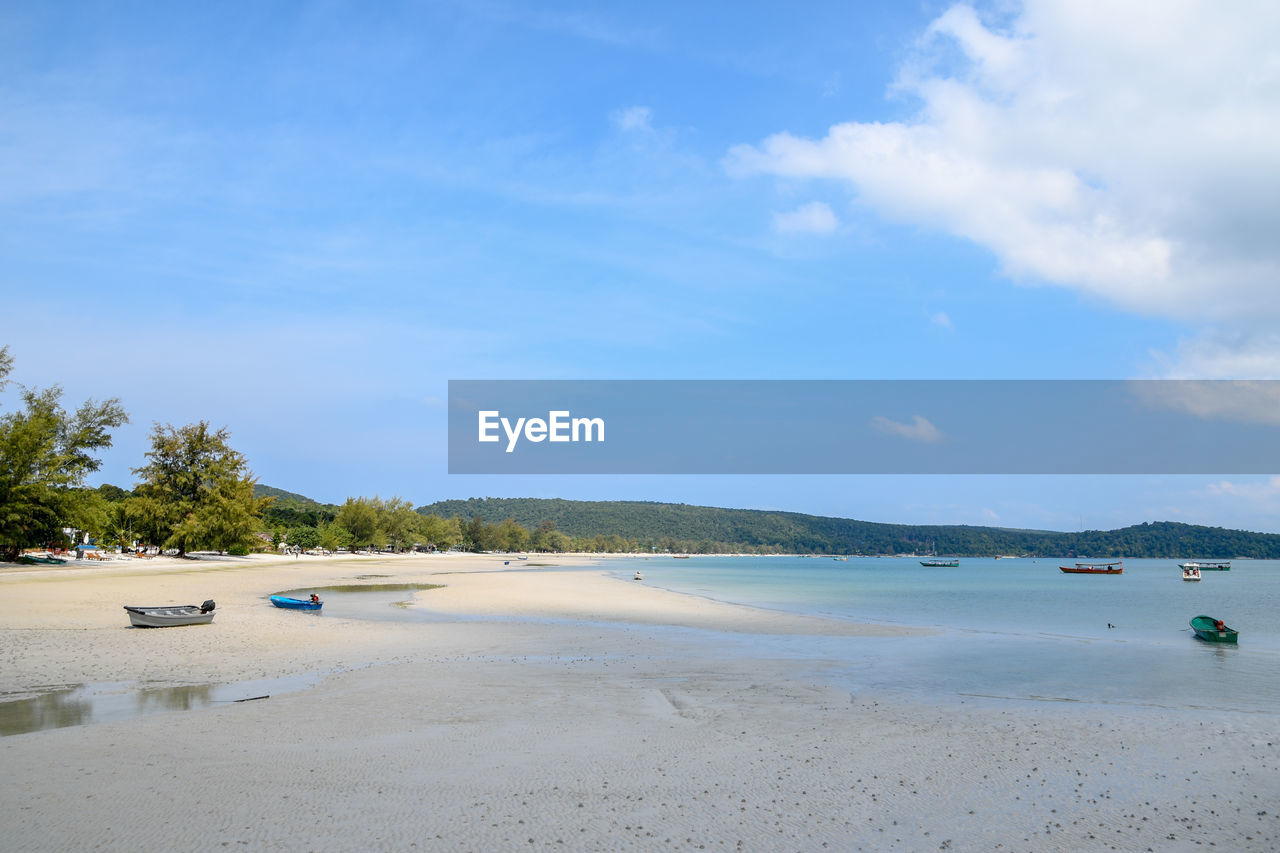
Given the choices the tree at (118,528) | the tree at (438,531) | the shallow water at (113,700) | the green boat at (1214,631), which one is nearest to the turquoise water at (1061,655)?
the green boat at (1214,631)

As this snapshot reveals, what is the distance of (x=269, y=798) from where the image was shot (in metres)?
8.26

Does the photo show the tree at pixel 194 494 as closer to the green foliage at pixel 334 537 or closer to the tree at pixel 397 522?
the green foliage at pixel 334 537

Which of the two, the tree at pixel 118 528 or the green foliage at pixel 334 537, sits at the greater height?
the tree at pixel 118 528

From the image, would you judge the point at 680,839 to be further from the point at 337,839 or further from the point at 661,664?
the point at 661,664

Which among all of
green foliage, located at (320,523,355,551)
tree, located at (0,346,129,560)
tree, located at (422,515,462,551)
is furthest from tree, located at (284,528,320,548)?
tree, located at (0,346,129,560)

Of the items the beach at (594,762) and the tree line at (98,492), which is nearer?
the beach at (594,762)

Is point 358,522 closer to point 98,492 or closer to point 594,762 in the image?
point 98,492

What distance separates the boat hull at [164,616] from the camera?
907 inches

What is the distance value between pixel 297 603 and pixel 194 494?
56162mm

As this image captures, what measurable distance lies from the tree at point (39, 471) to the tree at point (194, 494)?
52.0 ft

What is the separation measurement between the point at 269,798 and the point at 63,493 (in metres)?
58.3

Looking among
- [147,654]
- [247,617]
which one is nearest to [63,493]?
[247,617]

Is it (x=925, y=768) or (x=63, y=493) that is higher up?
(x=63, y=493)

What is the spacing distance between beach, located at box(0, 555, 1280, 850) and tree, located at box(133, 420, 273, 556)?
62.2 meters
